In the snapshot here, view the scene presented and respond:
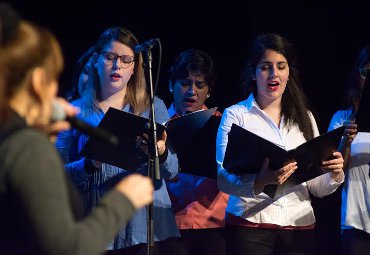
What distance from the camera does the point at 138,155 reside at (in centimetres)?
279

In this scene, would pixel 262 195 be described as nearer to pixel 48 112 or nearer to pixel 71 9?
pixel 48 112

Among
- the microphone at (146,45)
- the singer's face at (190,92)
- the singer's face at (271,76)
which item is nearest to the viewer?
the microphone at (146,45)

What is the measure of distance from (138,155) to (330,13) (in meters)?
2.26

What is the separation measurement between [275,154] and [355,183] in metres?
0.74

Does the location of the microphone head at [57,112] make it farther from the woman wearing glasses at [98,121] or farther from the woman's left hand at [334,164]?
the woman's left hand at [334,164]

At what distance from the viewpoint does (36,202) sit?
139 centimetres

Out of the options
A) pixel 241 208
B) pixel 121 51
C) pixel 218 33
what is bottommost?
pixel 241 208

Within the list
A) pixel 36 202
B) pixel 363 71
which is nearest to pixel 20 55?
pixel 36 202

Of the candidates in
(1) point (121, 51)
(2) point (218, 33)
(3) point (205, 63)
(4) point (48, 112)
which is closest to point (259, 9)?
(2) point (218, 33)

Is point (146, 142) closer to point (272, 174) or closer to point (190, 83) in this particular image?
point (272, 174)

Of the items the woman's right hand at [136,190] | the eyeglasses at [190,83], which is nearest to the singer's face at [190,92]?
the eyeglasses at [190,83]

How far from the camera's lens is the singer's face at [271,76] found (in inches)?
123

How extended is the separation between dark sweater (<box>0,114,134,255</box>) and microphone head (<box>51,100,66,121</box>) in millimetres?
107

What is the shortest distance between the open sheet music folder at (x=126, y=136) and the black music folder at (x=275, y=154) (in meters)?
0.27
